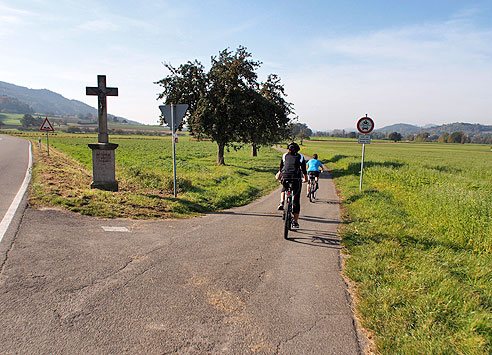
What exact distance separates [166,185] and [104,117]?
9.77 ft

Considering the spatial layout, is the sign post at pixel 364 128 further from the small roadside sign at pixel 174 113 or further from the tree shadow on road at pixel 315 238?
the small roadside sign at pixel 174 113

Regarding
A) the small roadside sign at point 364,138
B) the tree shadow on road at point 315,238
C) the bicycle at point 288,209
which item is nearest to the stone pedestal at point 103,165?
the bicycle at point 288,209

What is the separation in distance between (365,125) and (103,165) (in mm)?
10533

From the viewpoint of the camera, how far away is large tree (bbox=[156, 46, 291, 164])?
794 inches

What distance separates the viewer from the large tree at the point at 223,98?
20.2 meters

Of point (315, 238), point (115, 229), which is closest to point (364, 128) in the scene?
point (315, 238)

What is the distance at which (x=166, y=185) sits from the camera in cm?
1052

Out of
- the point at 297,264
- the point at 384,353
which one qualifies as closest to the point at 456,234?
the point at 297,264

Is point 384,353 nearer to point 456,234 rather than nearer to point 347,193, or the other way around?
point 456,234

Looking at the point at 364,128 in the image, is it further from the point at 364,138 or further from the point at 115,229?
the point at 115,229

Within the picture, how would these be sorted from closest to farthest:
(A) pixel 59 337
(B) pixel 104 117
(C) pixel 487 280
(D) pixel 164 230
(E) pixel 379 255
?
(A) pixel 59 337 → (C) pixel 487 280 → (E) pixel 379 255 → (D) pixel 164 230 → (B) pixel 104 117

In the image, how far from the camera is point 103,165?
901 centimetres

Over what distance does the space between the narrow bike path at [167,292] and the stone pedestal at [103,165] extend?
286 centimetres

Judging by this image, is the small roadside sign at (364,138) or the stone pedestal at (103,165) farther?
the small roadside sign at (364,138)
